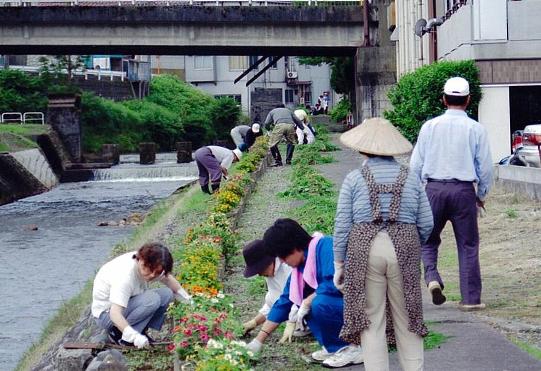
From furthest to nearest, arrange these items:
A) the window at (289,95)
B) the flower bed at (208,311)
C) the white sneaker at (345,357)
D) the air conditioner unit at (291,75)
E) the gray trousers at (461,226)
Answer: the window at (289,95), the air conditioner unit at (291,75), the gray trousers at (461,226), the white sneaker at (345,357), the flower bed at (208,311)

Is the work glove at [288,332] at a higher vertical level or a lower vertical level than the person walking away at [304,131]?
lower

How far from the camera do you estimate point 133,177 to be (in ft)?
156

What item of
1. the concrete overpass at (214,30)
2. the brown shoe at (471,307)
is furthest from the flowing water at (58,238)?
the brown shoe at (471,307)

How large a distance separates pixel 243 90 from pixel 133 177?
38789 millimetres

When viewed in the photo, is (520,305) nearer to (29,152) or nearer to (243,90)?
(29,152)

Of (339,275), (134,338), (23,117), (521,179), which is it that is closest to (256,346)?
(134,338)

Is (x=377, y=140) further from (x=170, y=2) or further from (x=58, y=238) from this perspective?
(x=170, y=2)

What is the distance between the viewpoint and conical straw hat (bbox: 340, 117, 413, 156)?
716cm

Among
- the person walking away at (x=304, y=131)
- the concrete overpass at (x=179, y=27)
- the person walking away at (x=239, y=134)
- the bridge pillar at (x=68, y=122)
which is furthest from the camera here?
the bridge pillar at (x=68, y=122)

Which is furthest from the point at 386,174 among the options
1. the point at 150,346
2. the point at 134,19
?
the point at 134,19

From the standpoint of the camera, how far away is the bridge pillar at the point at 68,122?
54562 mm

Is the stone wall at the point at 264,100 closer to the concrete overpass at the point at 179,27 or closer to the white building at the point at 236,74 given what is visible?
the white building at the point at 236,74

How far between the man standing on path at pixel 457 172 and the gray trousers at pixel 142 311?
2.28 m

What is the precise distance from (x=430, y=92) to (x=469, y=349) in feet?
53.0
